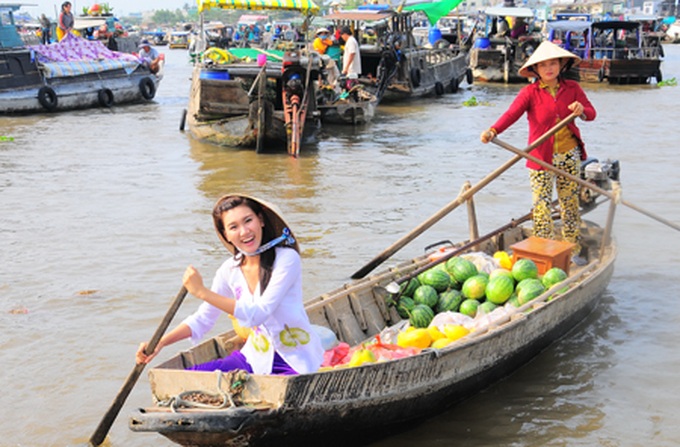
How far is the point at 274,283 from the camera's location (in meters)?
3.29

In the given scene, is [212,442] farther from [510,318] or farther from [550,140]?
[550,140]

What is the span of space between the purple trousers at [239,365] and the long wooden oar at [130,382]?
0.71 ft

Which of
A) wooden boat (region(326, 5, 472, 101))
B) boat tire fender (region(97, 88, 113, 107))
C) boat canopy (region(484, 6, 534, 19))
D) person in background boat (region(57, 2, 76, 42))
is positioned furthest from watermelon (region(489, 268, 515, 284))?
boat canopy (region(484, 6, 534, 19))

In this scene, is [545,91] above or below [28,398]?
above

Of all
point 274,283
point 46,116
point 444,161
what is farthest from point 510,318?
point 46,116

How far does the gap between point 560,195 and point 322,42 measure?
10705 millimetres

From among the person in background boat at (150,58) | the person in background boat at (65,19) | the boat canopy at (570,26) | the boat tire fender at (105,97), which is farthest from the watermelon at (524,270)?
the boat canopy at (570,26)

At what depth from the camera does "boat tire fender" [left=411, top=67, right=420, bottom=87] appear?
753 inches

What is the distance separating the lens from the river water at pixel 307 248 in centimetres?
452

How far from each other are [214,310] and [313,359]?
0.49 metres

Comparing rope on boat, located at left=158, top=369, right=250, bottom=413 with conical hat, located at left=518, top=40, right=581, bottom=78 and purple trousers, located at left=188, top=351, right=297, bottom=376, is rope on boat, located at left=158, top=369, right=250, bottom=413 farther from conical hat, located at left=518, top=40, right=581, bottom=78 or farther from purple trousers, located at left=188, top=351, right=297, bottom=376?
conical hat, located at left=518, top=40, right=581, bottom=78

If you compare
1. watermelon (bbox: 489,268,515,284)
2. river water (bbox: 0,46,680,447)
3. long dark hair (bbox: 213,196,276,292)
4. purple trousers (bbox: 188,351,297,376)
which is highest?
long dark hair (bbox: 213,196,276,292)

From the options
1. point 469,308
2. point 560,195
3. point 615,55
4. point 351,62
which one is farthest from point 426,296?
point 615,55

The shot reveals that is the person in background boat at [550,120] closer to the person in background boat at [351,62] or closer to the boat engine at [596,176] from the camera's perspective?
the boat engine at [596,176]
